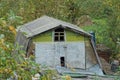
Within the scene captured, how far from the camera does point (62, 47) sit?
18359mm

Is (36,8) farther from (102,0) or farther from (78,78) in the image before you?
(78,78)

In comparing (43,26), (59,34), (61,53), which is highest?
(43,26)

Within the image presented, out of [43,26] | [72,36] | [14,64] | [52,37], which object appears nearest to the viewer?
[14,64]

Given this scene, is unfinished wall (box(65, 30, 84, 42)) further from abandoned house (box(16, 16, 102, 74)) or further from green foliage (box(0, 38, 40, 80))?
green foliage (box(0, 38, 40, 80))

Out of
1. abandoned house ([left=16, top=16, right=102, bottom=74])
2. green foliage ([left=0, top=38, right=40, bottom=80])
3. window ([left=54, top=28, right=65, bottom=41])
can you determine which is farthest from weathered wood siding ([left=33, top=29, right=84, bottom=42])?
green foliage ([left=0, top=38, right=40, bottom=80])

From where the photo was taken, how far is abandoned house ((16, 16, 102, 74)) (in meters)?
18.2

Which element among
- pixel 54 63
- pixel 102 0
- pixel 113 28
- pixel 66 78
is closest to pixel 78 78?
pixel 54 63

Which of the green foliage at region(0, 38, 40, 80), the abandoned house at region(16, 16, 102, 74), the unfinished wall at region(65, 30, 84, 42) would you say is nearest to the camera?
the green foliage at region(0, 38, 40, 80)

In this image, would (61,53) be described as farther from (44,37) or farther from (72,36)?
(44,37)

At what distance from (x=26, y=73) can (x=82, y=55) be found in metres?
16.0

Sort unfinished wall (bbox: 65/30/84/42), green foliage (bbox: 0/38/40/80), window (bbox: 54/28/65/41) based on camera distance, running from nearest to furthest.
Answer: green foliage (bbox: 0/38/40/80)
window (bbox: 54/28/65/41)
unfinished wall (bbox: 65/30/84/42)

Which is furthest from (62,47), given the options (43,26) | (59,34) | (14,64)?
(14,64)

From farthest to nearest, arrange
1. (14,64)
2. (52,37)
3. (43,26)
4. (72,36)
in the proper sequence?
(43,26)
(72,36)
(52,37)
(14,64)

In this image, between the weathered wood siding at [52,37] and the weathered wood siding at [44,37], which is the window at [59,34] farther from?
the weathered wood siding at [44,37]
